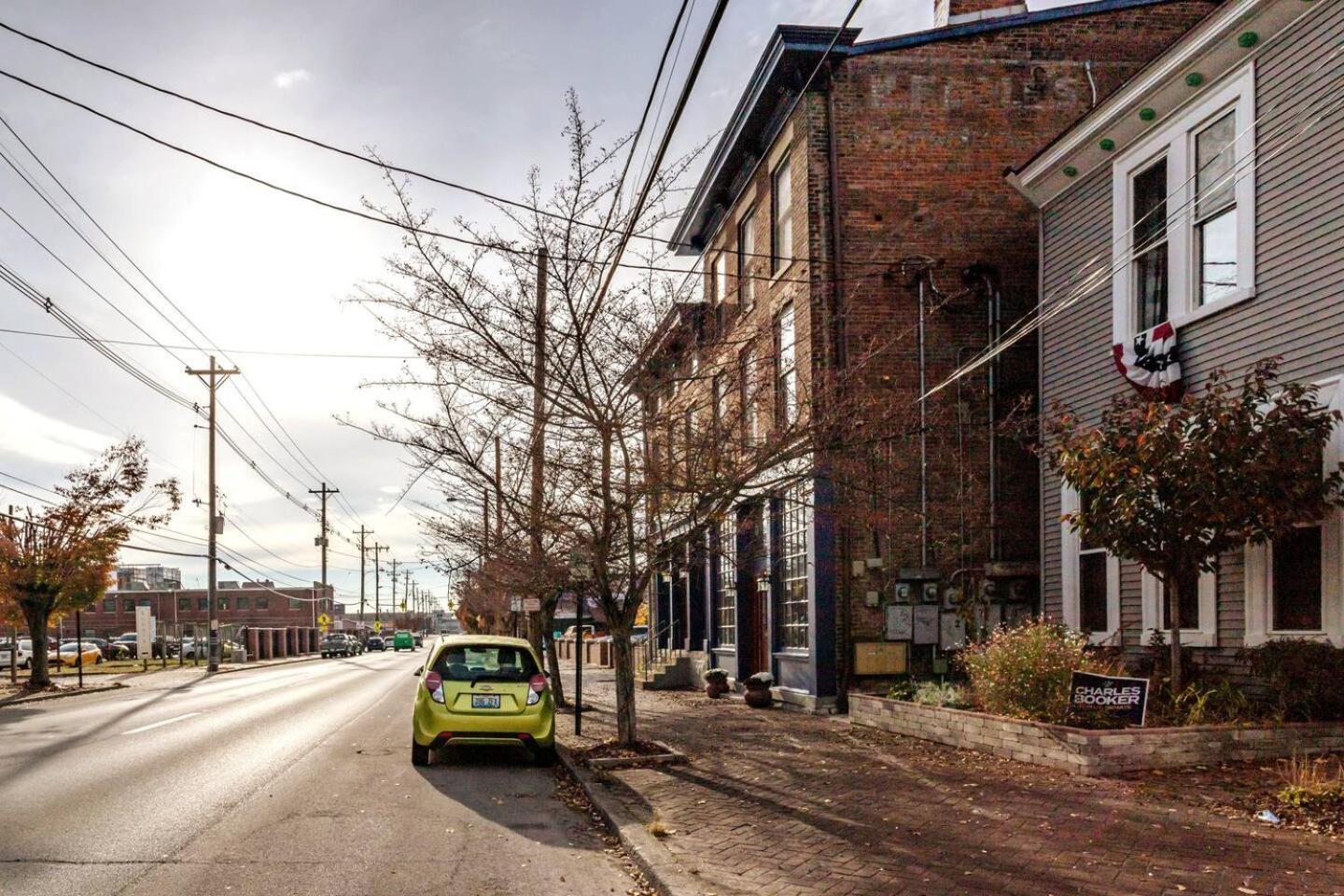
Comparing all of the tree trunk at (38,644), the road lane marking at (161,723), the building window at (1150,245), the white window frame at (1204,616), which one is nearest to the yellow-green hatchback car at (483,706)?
the road lane marking at (161,723)

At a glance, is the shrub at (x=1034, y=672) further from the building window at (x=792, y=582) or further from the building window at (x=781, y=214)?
the building window at (x=781, y=214)

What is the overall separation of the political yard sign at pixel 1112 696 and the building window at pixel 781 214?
421 inches

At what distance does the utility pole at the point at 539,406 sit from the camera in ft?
44.8

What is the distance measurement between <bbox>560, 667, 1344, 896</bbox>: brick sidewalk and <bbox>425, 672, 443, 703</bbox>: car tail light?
273cm

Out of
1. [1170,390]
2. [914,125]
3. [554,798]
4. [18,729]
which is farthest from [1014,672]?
[18,729]

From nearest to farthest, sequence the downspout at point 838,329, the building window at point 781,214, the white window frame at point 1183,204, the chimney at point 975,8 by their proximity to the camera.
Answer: the white window frame at point 1183,204, the downspout at point 838,329, the building window at point 781,214, the chimney at point 975,8

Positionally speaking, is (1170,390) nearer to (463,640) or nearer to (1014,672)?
(1014,672)

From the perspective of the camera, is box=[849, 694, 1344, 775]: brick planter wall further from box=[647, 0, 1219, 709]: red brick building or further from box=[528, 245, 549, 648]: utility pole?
box=[647, 0, 1219, 709]: red brick building

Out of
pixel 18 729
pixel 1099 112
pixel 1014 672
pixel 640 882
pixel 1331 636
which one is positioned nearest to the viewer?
pixel 640 882

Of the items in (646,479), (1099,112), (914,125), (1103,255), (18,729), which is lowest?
(18,729)

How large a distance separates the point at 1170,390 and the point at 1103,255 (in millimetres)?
2534

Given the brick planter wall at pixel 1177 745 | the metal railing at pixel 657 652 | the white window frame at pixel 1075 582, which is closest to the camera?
the brick planter wall at pixel 1177 745

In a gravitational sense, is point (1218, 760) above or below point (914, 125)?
below

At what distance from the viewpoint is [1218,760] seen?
33.8 feet
